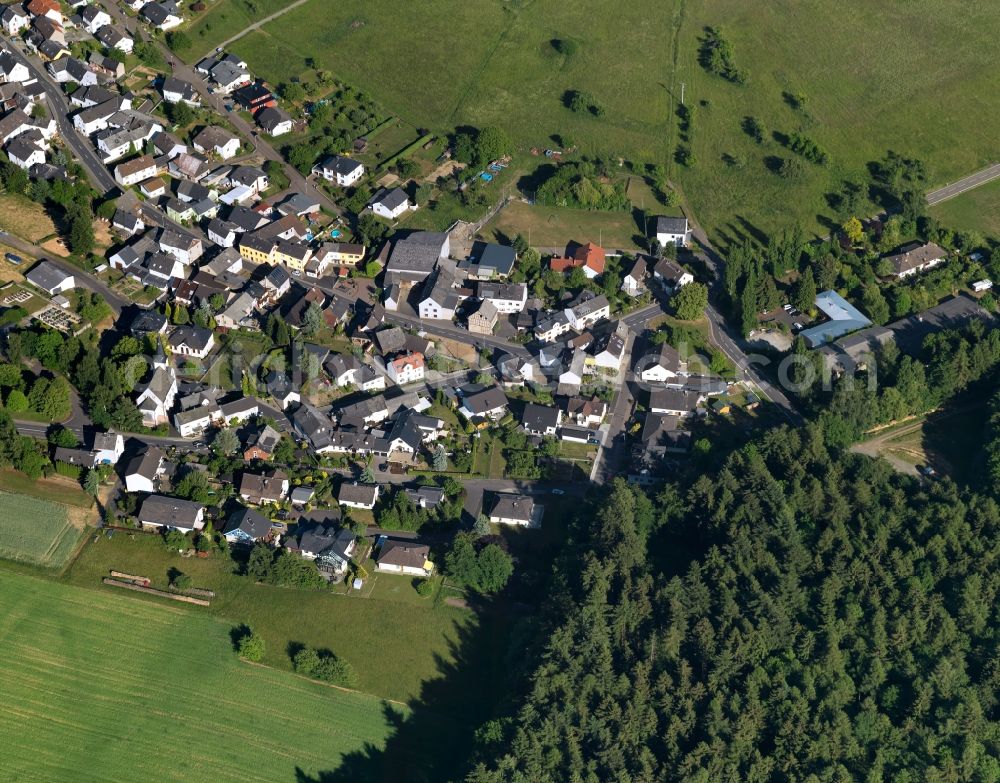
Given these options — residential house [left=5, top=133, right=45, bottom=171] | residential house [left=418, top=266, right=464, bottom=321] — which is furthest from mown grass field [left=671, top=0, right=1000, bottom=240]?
residential house [left=5, top=133, right=45, bottom=171]

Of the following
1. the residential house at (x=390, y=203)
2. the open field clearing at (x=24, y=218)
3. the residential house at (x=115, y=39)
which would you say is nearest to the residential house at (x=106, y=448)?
the open field clearing at (x=24, y=218)

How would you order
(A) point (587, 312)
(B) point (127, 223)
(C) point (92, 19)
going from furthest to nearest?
(C) point (92, 19), (B) point (127, 223), (A) point (587, 312)

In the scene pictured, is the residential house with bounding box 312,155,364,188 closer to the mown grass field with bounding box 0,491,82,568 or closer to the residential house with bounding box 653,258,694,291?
the residential house with bounding box 653,258,694,291

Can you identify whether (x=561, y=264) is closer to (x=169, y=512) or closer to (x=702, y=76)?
(x=702, y=76)

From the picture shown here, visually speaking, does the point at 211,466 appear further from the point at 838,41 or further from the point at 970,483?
the point at 838,41

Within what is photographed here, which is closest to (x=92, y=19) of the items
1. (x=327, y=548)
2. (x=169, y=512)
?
(x=169, y=512)

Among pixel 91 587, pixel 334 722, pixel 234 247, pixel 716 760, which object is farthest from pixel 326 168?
pixel 716 760

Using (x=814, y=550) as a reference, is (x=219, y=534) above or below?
below
